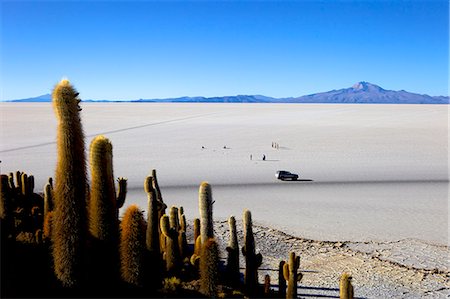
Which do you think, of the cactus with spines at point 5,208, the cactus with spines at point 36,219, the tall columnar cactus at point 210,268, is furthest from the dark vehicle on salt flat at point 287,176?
the cactus with spines at point 5,208

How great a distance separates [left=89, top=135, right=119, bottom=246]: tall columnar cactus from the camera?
8.27m

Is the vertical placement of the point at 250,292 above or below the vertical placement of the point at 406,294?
above

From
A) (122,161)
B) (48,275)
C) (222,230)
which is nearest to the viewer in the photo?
(48,275)

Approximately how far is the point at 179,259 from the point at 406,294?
22.4ft

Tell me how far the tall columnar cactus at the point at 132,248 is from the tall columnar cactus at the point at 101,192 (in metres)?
0.33

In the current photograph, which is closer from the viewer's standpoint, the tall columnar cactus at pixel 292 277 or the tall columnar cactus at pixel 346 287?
the tall columnar cactus at pixel 346 287

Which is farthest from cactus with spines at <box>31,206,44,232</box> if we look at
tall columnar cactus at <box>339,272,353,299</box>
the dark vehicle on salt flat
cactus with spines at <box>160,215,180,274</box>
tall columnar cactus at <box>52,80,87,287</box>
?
the dark vehicle on salt flat

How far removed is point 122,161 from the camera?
35.8 metres

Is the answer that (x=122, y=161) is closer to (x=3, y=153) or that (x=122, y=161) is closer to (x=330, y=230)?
(x=3, y=153)

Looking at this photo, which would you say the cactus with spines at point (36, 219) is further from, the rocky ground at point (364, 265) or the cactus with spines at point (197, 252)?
the rocky ground at point (364, 265)

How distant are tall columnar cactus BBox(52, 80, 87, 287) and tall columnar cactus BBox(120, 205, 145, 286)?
2.80 ft

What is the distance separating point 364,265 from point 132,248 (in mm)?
9261

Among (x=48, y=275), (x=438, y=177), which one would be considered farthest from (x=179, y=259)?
(x=438, y=177)

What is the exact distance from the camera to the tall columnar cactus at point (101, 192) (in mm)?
8273
